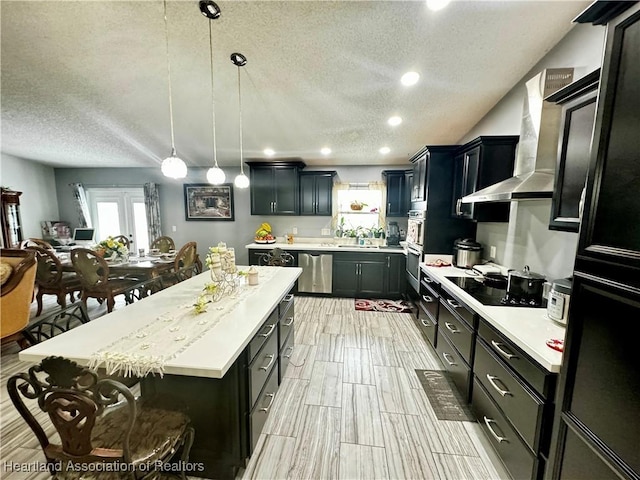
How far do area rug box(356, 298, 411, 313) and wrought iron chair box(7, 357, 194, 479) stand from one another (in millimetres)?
3220

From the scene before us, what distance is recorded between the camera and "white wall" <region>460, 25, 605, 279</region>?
169cm

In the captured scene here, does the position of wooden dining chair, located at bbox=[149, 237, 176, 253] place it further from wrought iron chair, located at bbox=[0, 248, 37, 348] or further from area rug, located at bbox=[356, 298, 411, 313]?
area rug, located at bbox=[356, 298, 411, 313]

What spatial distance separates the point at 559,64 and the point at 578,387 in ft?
7.35

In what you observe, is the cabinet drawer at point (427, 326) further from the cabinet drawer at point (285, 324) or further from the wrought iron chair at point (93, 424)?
the wrought iron chair at point (93, 424)

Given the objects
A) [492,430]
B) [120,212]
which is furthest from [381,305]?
[120,212]

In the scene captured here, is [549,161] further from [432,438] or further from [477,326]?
[432,438]

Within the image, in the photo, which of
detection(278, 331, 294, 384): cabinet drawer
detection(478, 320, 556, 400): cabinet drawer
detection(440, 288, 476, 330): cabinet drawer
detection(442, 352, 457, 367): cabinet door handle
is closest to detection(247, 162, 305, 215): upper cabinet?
detection(278, 331, 294, 384): cabinet drawer

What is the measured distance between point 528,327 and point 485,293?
2.04ft

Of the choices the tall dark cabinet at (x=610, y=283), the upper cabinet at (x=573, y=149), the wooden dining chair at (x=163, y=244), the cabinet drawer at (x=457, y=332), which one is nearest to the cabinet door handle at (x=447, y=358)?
the cabinet drawer at (x=457, y=332)

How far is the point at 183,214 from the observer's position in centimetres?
573

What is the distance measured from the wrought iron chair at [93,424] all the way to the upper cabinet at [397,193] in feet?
14.8

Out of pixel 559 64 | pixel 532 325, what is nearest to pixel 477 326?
pixel 532 325

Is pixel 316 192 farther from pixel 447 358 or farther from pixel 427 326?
pixel 447 358

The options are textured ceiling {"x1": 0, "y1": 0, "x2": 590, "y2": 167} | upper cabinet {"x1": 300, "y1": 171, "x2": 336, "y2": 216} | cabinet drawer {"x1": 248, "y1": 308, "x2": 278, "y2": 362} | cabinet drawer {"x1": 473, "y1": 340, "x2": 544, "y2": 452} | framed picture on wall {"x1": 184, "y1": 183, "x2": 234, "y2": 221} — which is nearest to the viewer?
cabinet drawer {"x1": 473, "y1": 340, "x2": 544, "y2": 452}
